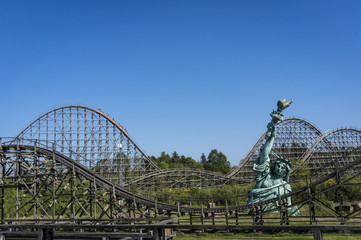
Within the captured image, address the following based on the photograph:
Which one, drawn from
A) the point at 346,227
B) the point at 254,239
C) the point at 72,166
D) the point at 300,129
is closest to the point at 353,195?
the point at 300,129

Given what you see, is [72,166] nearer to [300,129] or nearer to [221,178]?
[221,178]

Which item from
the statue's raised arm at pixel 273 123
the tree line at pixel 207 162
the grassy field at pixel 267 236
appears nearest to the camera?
the grassy field at pixel 267 236

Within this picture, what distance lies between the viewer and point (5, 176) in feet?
41.1

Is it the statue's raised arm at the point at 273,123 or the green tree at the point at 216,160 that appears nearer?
the statue's raised arm at the point at 273,123

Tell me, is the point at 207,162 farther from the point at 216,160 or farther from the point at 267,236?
the point at 267,236

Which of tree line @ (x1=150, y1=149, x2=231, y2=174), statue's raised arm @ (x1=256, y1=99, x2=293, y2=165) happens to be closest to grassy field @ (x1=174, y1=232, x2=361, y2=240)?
statue's raised arm @ (x1=256, y1=99, x2=293, y2=165)

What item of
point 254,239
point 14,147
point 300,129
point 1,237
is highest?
point 300,129

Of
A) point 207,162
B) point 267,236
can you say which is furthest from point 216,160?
point 267,236

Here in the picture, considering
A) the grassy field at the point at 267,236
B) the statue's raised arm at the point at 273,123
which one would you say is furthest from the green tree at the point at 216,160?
the grassy field at the point at 267,236

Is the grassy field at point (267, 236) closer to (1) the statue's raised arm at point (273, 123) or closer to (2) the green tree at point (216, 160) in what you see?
(1) the statue's raised arm at point (273, 123)

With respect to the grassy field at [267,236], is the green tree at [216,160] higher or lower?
higher

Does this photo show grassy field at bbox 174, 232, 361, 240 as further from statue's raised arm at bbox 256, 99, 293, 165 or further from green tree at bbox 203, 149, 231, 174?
green tree at bbox 203, 149, 231, 174

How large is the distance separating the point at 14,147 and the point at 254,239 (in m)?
9.12

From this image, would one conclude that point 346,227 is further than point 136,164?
No
